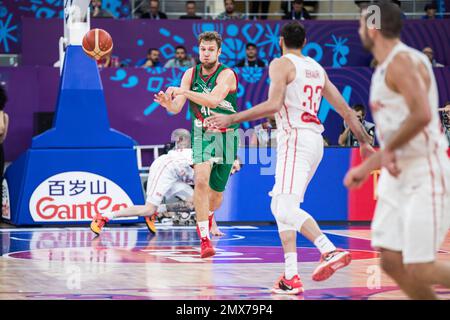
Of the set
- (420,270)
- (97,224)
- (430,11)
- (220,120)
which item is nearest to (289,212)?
(220,120)

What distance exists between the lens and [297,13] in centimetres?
1936

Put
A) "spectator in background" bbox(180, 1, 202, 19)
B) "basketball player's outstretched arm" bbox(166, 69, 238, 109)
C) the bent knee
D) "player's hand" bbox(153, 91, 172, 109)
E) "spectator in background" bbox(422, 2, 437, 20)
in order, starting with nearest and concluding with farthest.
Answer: the bent knee
"player's hand" bbox(153, 91, 172, 109)
"basketball player's outstretched arm" bbox(166, 69, 238, 109)
"spectator in background" bbox(180, 1, 202, 19)
"spectator in background" bbox(422, 2, 437, 20)

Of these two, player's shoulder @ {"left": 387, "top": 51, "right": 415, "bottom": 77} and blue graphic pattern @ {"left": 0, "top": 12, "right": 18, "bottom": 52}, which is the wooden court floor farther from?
blue graphic pattern @ {"left": 0, "top": 12, "right": 18, "bottom": 52}

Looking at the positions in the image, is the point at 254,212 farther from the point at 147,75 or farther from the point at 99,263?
the point at 99,263

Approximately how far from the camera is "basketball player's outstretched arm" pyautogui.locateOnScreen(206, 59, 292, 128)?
6.63 meters

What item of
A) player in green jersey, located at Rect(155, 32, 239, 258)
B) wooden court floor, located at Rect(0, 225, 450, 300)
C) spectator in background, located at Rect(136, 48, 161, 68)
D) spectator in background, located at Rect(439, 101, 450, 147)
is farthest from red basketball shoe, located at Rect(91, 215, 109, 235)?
spectator in background, located at Rect(439, 101, 450, 147)

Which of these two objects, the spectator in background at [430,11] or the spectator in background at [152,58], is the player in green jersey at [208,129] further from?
the spectator in background at [430,11]

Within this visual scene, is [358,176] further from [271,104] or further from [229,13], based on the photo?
[229,13]

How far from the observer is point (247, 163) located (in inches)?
570

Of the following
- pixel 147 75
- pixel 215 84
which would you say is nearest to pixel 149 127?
pixel 147 75

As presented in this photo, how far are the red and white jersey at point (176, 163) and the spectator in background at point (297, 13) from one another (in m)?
6.86

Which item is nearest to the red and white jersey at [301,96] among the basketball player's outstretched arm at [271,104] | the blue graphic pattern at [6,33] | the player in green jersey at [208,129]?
the basketball player's outstretched arm at [271,104]

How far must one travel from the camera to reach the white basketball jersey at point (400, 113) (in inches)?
202

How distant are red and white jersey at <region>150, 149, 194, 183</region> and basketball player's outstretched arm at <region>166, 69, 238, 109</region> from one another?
10.4 feet
